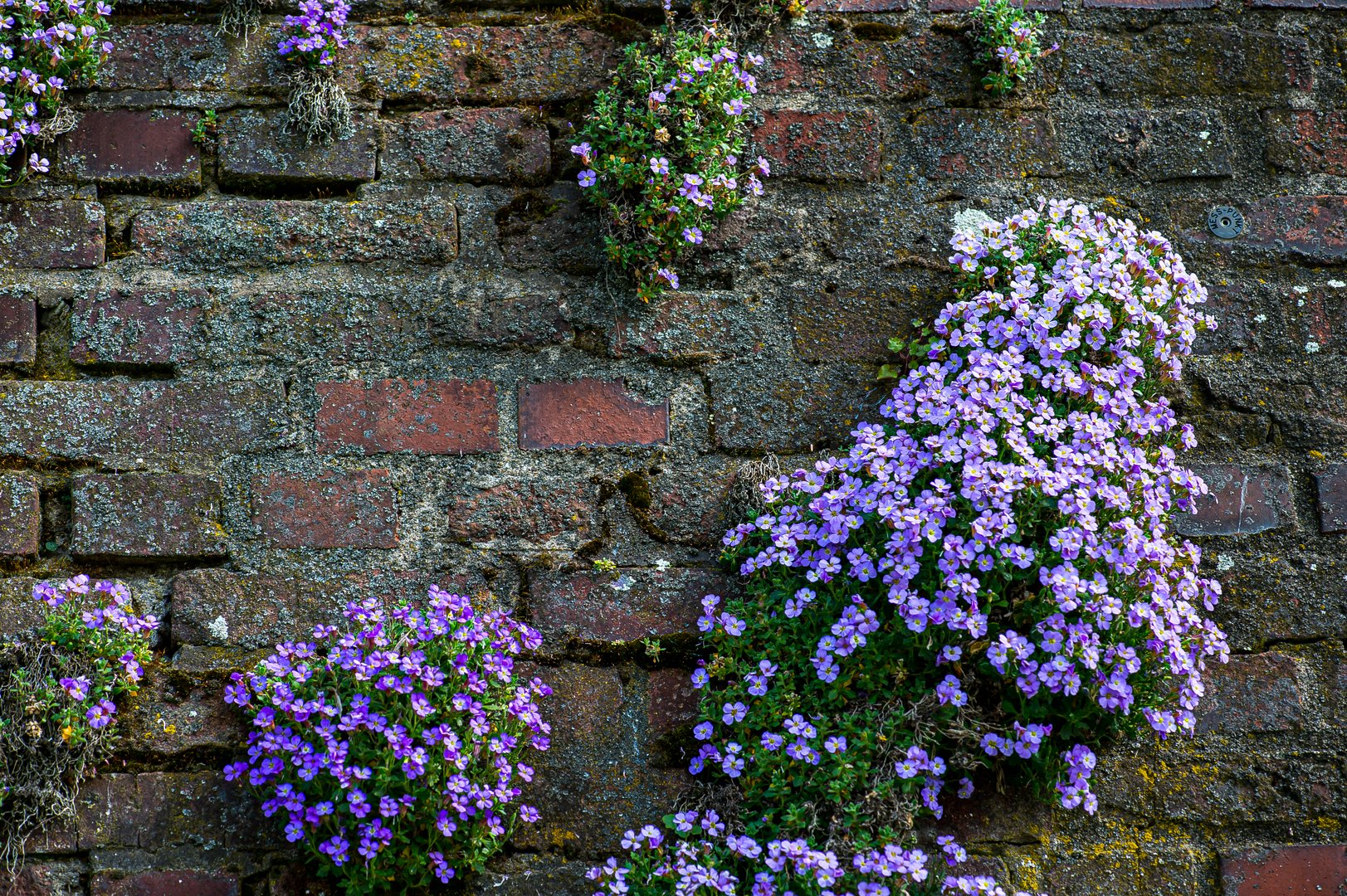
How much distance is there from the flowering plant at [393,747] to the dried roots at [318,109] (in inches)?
37.2

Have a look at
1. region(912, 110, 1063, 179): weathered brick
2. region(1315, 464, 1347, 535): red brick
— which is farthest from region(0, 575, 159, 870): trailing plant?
region(1315, 464, 1347, 535): red brick

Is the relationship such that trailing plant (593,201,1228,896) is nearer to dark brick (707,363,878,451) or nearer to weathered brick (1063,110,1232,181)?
dark brick (707,363,878,451)

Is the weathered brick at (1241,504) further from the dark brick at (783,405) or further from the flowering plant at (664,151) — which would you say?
the flowering plant at (664,151)

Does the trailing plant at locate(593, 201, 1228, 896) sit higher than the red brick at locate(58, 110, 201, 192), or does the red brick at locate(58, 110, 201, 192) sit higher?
the red brick at locate(58, 110, 201, 192)

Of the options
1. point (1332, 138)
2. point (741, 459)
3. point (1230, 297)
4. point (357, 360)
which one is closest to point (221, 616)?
point (357, 360)

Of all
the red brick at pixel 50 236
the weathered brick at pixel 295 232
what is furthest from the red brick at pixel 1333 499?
the red brick at pixel 50 236

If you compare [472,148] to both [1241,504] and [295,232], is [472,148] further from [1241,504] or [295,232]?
[1241,504]

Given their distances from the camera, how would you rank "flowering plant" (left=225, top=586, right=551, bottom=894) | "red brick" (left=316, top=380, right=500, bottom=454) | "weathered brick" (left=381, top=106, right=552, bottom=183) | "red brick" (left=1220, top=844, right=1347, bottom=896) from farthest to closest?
1. "weathered brick" (left=381, top=106, right=552, bottom=183)
2. "red brick" (left=316, top=380, right=500, bottom=454)
3. "red brick" (left=1220, top=844, right=1347, bottom=896)
4. "flowering plant" (left=225, top=586, right=551, bottom=894)

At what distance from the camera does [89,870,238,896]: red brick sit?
1.89m

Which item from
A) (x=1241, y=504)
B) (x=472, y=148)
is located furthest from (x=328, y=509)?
(x=1241, y=504)

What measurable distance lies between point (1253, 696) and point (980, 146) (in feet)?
3.87

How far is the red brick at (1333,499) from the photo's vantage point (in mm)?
2160

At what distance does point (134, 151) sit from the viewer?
219 centimetres

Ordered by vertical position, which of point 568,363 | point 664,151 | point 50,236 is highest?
point 664,151
